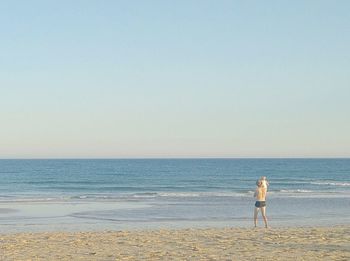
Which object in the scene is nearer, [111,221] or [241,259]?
[241,259]

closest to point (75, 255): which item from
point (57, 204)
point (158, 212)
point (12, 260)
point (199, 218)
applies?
point (12, 260)

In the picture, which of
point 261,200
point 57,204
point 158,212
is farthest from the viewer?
point 57,204

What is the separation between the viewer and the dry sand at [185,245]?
495 inches

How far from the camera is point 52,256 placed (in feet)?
42.0

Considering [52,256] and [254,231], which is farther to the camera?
[254,231]

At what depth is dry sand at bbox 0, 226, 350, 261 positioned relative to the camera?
12570mm

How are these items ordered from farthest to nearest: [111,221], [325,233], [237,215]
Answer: [237,215], [111,221], [325,233]

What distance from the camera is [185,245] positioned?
14.2 meters

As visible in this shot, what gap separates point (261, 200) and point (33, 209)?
13.4 metres

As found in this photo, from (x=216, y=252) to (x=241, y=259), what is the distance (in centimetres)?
120

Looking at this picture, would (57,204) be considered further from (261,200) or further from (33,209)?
(261,200)

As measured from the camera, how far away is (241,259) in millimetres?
11961

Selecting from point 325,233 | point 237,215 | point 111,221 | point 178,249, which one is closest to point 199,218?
point 237,215

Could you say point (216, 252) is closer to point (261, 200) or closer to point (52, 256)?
point (52, 256)
